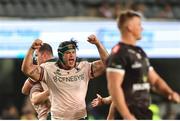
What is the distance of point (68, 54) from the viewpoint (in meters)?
6.67

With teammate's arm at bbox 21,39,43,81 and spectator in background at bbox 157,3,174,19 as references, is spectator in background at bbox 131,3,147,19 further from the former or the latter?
teammate's arm at bbox 21,39,43,81

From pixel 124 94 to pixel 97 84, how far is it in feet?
20.5

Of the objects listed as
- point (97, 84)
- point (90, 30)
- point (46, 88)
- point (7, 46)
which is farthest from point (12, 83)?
point (46, 88)

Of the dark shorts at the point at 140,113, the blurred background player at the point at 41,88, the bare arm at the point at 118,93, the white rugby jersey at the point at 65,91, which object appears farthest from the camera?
the blurred background player at the point at 41,88

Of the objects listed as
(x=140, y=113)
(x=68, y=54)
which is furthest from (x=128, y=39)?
(x=68, y=54)

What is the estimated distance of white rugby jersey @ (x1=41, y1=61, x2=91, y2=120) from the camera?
6770 millimetres

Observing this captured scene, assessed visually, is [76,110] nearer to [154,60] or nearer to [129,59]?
[129,59]

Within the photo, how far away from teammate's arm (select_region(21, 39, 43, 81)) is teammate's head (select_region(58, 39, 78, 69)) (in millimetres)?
251

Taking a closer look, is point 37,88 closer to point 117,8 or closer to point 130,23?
point 130,23

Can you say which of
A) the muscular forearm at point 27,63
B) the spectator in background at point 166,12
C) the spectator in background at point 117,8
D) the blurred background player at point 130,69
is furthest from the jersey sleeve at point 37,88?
the spectator in background at point 166,12

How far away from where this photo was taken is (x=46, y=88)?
6.98 metres

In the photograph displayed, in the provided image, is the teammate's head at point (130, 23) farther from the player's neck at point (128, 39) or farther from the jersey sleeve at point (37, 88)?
the jersey sleeve at point (37, 88)

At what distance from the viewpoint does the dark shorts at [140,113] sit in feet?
18.2

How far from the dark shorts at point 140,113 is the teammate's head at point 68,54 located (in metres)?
1.16
